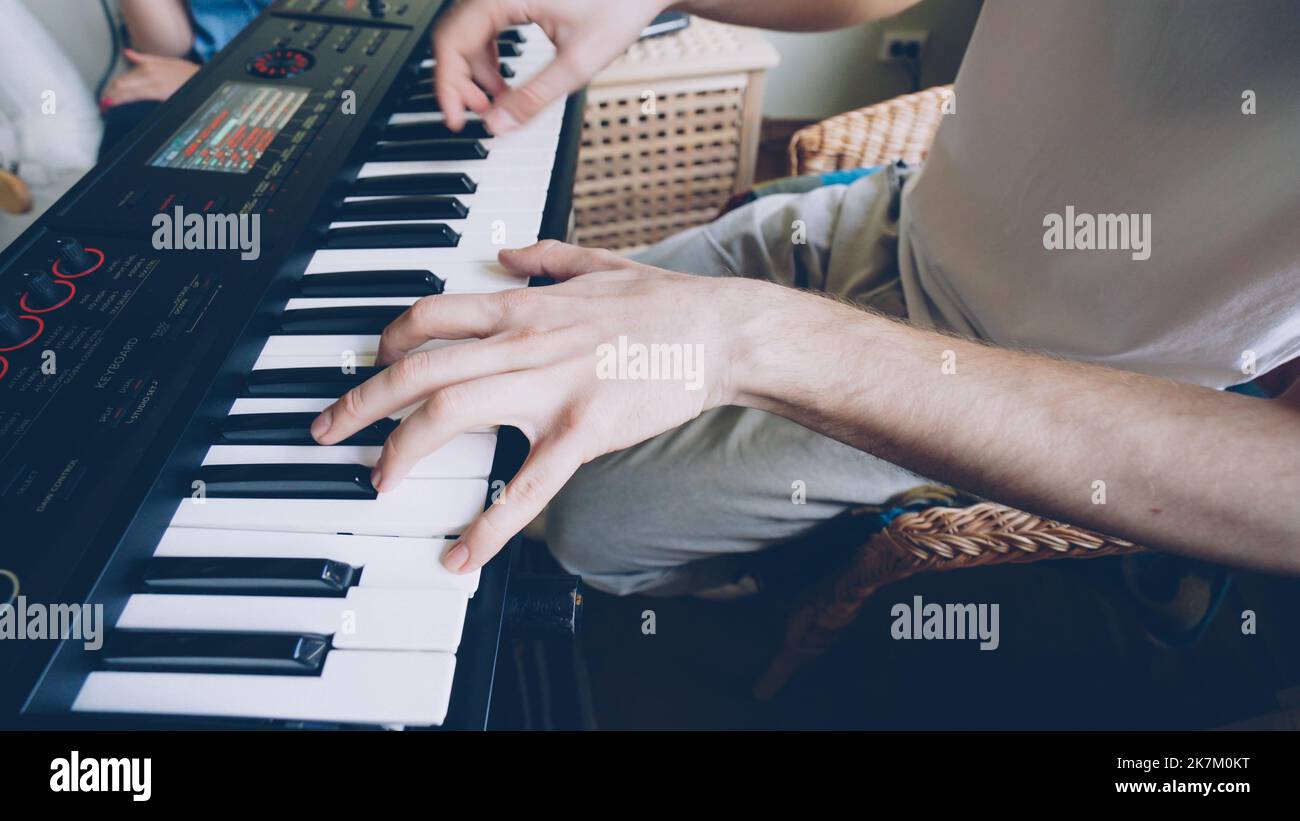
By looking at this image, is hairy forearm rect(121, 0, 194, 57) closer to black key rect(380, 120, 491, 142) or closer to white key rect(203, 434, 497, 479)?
black key rect(380, 120, 491, 142)

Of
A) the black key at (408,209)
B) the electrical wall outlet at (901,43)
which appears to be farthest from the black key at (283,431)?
the electrical wall outlet at (901,43)

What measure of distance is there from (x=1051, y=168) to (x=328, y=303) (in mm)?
676

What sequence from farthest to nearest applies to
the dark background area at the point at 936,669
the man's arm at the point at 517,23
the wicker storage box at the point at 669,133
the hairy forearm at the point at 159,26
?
1. the wicker storage box at the point at 669,133
2. the dark background area at the point at 936,669
3. the hairy forearm at the point at 159,26
4. the man's arm at the point at 517,23

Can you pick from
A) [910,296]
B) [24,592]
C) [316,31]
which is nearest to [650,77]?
[316,31]

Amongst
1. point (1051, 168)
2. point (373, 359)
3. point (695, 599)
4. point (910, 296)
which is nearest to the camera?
point (373, 359)

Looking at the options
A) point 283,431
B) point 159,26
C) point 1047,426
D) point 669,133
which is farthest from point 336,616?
point 669,133

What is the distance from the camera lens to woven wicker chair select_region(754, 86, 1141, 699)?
64 cm

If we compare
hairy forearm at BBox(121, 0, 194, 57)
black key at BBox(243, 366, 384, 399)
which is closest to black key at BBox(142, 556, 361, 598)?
black key at BBox(243, 366, 384, 399)

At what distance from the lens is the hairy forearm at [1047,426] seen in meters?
0.48

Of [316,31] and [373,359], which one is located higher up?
[316,31]

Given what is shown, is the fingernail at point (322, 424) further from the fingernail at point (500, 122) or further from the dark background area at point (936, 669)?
the dark background area at point (936, 669)

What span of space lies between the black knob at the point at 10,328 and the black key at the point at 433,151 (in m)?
0.37

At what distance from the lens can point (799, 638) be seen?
3.31 feet
